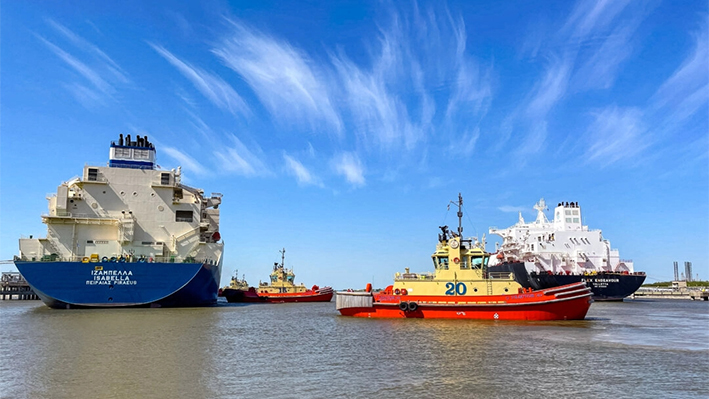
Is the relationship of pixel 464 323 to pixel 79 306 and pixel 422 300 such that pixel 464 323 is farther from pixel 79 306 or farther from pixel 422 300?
pixel 79 306

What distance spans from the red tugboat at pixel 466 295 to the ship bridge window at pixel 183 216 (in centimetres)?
1792

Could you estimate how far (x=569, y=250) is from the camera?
6319 cm

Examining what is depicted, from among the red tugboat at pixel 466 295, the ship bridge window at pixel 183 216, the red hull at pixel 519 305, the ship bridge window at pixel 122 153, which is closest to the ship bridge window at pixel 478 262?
the red tugboat at pixel 466 295

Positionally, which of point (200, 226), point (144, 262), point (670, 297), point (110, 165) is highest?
point (110, 165)

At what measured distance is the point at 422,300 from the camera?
27625 millimetres

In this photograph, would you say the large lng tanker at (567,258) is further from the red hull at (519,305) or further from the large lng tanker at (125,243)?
the large lng tanker at (125,243)

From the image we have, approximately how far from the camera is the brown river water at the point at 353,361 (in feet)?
38.3

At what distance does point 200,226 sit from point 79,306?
34.4 ft

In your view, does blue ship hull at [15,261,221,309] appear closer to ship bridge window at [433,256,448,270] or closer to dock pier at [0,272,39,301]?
ship bridge window at [433,256,448,270]

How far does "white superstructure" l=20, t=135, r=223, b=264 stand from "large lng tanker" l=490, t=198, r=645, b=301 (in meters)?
37.0

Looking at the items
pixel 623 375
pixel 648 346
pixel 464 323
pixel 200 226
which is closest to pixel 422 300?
pixel 464 323

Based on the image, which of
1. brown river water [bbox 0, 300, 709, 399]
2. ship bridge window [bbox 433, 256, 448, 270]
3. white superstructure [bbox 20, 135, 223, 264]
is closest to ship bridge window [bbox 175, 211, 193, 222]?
white superstructure [bbox 20, 135, 223, 264]

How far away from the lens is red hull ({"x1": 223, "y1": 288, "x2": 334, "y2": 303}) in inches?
2135

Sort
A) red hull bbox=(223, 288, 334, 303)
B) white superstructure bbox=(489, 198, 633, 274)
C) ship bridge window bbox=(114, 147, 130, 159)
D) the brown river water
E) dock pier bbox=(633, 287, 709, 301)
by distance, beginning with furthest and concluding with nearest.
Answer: dock pier bbox=(633, 287, 709, 301) → white superstructure bbox=(489, 198, 633, 274) → red hull bbox=(223, 288, 334, 303) → ship bridge window bbox=(114, 147, 130, 159) → the brown river water
